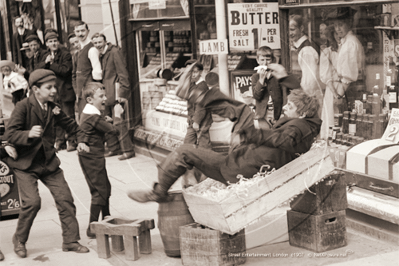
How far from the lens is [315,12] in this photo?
5734 millimetres

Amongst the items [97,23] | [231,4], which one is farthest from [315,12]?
[97,23]

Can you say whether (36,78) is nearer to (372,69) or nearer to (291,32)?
(291,32)

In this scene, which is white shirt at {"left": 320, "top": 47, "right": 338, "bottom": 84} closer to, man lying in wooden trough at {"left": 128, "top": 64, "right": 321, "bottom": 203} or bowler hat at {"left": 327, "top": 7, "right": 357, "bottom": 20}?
man lying in wooden trough at {"left": 128, "top": 64, "right": 321, "bottom": 203}

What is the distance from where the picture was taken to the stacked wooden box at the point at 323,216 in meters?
4.95

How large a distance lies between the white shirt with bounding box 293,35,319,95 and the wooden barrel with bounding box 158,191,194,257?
161 centimetres

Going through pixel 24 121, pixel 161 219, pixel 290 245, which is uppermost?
pixel 24 121

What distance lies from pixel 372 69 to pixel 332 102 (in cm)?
48

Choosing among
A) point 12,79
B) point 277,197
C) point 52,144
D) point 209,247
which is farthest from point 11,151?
point 12,79

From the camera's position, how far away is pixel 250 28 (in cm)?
352

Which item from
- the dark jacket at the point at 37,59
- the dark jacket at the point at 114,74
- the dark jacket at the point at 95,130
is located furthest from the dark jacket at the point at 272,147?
the dark jacket at the point at 37,59

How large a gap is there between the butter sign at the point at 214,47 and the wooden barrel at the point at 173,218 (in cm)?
140

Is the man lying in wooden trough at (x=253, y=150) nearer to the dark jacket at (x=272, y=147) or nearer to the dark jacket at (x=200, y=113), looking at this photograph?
the dark jacket at (x=272, y=147)

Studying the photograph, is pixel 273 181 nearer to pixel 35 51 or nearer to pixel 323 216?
pixel 323 216

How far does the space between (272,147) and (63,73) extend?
6574 millimetres
